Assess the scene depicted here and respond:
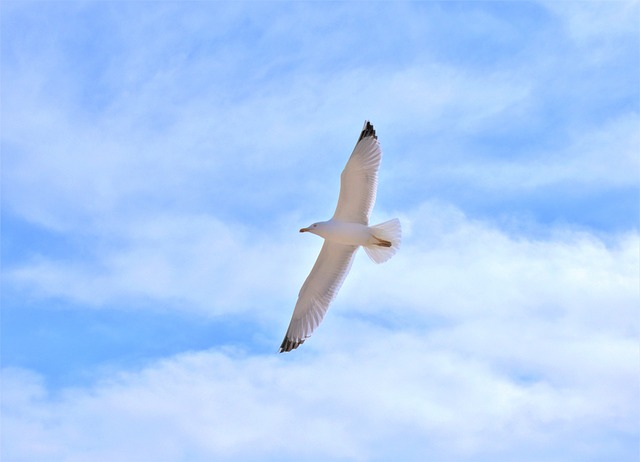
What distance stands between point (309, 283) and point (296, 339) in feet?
2.90

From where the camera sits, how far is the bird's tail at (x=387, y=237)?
13844mm

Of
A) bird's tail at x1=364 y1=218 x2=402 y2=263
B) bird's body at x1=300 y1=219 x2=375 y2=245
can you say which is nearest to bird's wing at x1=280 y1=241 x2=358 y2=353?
bird's body at x1=300 y1=219 x2=375 y2=245

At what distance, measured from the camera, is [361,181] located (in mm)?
13805

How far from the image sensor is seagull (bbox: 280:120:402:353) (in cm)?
1383

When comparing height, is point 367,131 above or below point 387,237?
above

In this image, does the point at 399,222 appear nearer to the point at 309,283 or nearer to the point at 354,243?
the point at 354,243

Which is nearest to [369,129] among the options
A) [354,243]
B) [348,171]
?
[348,171]

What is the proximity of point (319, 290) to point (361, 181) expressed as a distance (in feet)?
6.04

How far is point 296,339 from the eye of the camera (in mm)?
14703

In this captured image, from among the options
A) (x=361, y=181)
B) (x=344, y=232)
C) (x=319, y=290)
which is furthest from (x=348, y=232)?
(x=319, y=290)

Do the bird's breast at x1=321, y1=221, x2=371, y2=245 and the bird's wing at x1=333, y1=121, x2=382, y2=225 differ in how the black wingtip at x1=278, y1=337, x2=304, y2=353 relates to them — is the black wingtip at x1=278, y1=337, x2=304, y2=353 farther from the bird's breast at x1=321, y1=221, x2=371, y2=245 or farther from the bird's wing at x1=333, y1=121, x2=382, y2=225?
the bird's wing at x1=333, y1=121, x2=382, y2=225

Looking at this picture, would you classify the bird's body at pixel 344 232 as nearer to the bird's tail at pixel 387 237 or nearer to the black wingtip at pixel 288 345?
the bird's tail at pixel 387 237

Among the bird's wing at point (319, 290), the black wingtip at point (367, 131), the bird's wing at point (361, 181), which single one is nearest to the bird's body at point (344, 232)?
the bird's wing at point (361, 181)

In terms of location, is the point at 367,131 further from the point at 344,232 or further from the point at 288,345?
the point at 288,345
